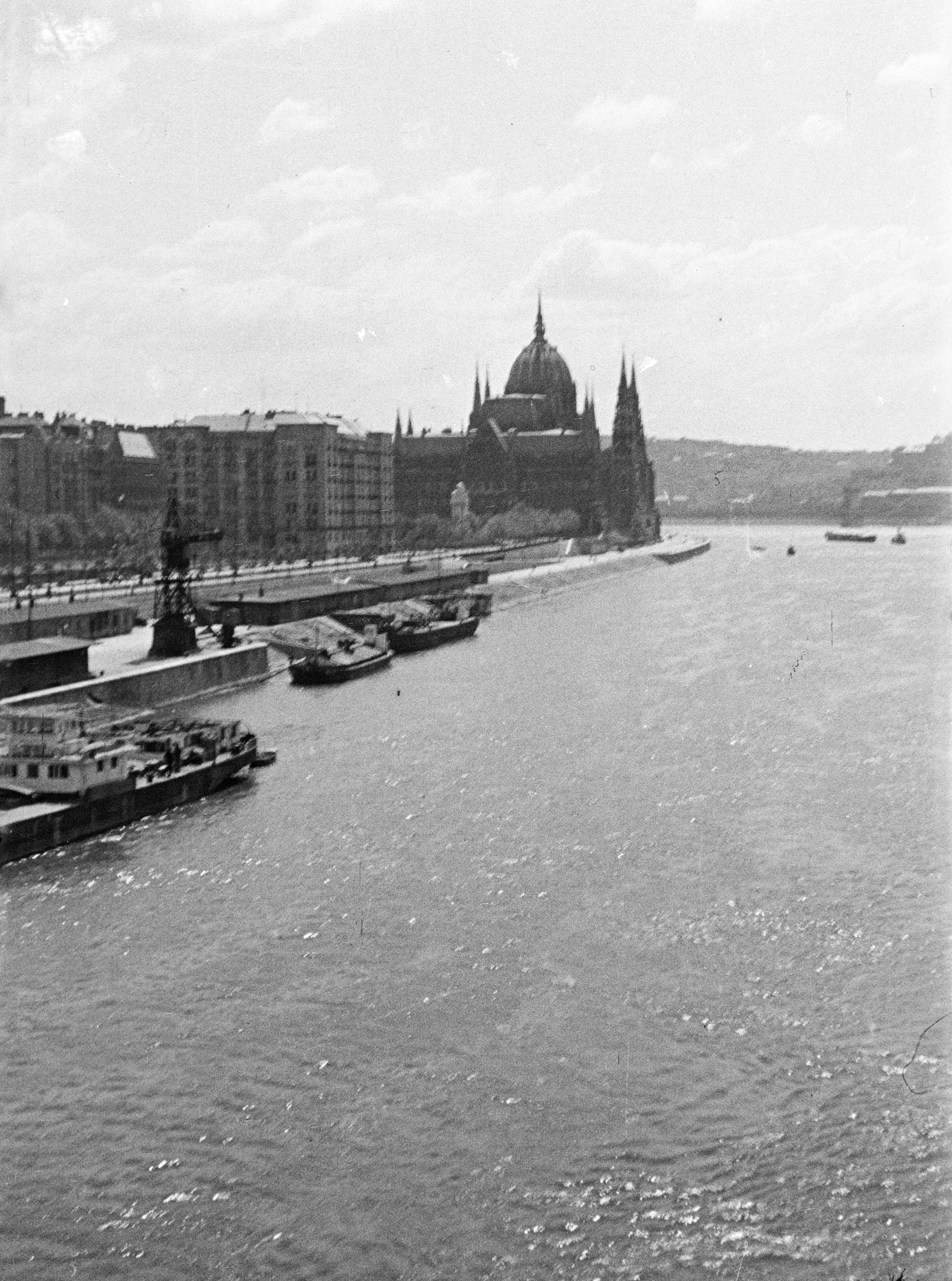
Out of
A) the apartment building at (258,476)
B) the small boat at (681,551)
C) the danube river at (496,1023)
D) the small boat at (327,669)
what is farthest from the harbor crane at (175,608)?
the small boat at (681,551)

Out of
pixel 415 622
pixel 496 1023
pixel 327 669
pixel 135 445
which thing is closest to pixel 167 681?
pixel 327 669

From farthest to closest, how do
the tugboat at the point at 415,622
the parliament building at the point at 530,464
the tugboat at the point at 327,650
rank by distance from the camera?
the parliament building at the point at 530,464 → the tugboat at the point at 415,622 → the tugboat at the point at 327,650

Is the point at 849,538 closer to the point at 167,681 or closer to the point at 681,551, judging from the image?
the point at 681,551

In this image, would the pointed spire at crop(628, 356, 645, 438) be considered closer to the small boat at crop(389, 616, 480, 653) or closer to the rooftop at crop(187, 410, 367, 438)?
the rooftop at crop(187, 410, 367, 438)

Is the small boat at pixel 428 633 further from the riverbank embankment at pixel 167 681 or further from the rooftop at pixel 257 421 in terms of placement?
the rooftop at pixel 257 421

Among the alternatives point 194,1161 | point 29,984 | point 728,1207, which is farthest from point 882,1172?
point 29,984

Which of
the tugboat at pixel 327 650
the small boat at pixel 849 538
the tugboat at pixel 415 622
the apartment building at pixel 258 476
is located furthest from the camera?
the small boat at pixel 849 538

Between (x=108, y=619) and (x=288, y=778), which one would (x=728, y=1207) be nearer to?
(x=288, y=778)

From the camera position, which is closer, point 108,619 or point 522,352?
point 108,619
